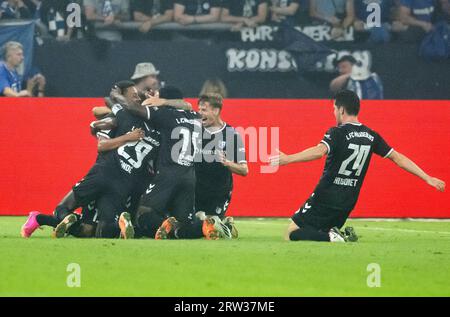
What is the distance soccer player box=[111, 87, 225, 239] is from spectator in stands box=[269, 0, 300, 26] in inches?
266

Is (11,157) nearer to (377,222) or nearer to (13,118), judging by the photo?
(13,118)

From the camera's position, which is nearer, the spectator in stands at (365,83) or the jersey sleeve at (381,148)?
the jersey sleeve at (381,148)

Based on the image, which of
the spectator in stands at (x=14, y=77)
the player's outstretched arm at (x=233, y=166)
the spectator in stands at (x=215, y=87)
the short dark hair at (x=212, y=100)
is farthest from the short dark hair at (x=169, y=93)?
the spectator in stands at (x=14, y=77)

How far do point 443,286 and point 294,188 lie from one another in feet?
31.9

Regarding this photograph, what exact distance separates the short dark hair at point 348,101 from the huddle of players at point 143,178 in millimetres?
1422

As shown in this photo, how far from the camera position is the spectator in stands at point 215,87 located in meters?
19.0

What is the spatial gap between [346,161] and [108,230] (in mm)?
2750

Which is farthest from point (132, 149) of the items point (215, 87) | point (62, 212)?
point (215, 87)

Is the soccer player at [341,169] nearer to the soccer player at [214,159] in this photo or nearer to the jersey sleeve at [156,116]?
the soccer player at [214,159]

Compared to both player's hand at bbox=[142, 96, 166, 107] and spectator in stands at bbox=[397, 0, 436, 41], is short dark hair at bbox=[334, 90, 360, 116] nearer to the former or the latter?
player's hand at bbox=[142, 96, 166, 107]

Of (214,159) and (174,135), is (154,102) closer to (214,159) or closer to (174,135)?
(174,135)

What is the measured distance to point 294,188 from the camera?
63.5 feet

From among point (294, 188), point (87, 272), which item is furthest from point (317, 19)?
point (87, 272)

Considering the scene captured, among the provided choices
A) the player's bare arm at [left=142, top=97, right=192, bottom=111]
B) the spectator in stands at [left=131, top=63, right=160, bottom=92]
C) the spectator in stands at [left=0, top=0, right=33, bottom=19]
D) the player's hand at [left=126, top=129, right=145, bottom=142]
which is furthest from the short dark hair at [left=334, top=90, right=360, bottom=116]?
the spectator in stands at [left=0, top=0, right=33, bottom=19]
